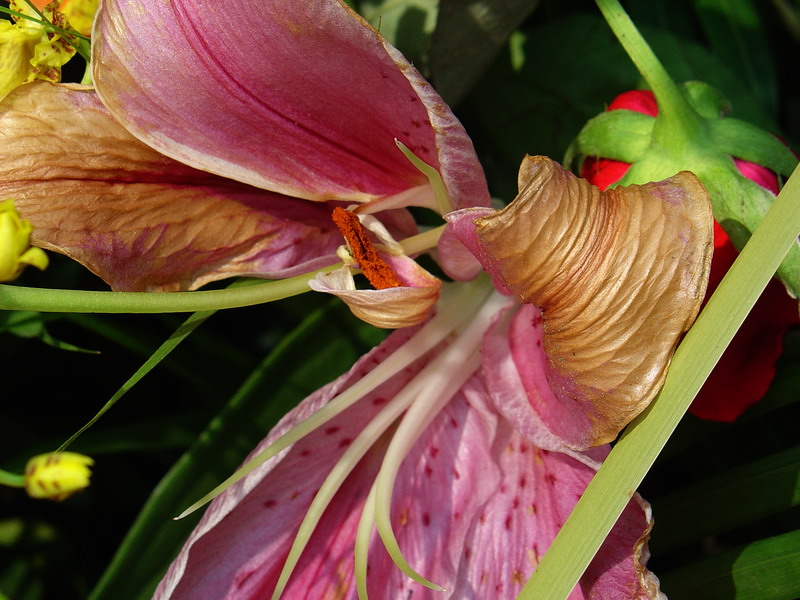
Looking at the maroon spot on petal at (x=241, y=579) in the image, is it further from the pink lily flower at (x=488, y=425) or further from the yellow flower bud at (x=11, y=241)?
the yellow flower bud at (x=11, y=241)

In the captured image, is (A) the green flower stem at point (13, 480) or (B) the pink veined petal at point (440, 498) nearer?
(A) the green flower stem at point (13, 480)

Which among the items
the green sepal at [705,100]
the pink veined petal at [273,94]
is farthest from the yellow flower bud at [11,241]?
the green sepal at [705,100]

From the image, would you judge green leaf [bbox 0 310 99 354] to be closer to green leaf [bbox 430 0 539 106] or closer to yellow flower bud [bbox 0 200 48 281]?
yellow flower bud [bbox 0 200 48 281]

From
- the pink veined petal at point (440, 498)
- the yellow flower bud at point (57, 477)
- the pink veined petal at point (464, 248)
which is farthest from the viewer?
the pink veined petal at point (440, 498)

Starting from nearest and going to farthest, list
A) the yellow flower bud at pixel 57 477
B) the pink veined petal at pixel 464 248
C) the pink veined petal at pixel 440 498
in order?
1. the yellow flower bud at pixel 57 477
2. the pink veined petal at pixel 464 248
3. the pink veined petal at pixel 440 498

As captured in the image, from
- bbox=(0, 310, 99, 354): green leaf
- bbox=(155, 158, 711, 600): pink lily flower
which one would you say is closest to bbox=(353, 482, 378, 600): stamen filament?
bbox=(155, 158, 711, 600): pink lily flower

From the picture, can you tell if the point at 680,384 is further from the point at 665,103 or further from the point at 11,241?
the point at 11,241

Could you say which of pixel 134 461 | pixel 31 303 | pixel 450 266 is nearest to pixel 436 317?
pixel 450 266
